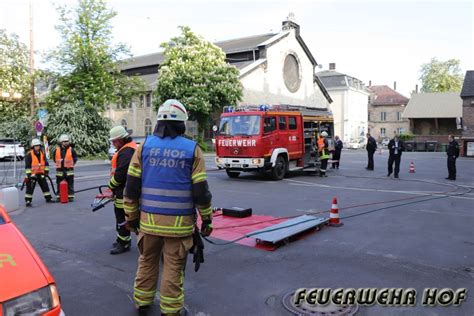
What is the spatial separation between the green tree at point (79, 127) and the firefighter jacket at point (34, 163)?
20.4 metres

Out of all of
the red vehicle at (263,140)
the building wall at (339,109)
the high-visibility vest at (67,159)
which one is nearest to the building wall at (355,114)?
the building wall at (339,109)

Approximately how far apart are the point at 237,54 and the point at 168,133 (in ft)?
145

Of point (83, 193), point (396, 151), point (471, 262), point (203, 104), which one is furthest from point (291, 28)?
point (471, 262)

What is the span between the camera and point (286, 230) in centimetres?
690

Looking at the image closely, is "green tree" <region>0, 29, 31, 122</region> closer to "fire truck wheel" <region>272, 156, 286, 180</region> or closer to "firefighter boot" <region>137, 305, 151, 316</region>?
"fire truck wheel" <region>272, 156, 286, 180</region>

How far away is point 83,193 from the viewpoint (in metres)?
12.7

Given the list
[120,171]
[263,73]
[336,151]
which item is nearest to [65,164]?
[120,171]

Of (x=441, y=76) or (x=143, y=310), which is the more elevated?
(x=441, y=76)

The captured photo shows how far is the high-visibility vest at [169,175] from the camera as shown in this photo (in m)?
3.77

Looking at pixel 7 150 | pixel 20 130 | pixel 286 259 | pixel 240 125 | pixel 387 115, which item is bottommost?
pixel 286 259

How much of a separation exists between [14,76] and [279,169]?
2982 centimetres

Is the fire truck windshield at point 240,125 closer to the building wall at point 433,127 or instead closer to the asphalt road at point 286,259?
the asphalt road at point 286,259

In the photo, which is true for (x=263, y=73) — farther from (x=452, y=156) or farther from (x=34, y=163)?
(x=34, y=163)

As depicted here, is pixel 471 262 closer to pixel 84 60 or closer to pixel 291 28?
pixel 84 60
